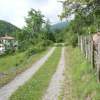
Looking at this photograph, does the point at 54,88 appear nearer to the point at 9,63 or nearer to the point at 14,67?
the point at 14,67

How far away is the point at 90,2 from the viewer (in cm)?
2109

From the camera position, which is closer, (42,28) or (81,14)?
(81,14)

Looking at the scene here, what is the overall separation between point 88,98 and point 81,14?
485 inches

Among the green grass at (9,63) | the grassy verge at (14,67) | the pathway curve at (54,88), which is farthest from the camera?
the green grass at (9,63)

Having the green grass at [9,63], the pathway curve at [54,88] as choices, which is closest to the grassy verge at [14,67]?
the green grass at [9,63]

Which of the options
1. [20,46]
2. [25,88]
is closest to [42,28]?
[20,46]

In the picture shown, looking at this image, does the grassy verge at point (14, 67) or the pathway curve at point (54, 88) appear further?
the grassy verge at point (14, 67)

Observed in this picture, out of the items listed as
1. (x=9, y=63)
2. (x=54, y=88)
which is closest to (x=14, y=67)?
(x=9, y=63)

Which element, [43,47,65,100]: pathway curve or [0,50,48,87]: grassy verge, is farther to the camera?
[0,50,48,87]: grassy verge

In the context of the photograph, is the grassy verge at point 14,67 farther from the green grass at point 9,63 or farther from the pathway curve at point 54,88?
the pathway curve at point 54,88

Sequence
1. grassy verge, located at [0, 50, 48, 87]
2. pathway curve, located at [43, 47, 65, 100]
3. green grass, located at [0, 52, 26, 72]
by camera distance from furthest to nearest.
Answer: green grass, located at [0, 52, 26, 72] < grassy verge, located at [0, 50, 48, 87] < pathway curve, located at [43, 47, 65, 100]

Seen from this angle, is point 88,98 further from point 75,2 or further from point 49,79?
point 75,2

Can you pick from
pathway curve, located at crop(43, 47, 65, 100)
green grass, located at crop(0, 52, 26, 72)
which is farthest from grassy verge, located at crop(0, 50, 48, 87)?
pathway curve, located at crop(43, 47, 65, 100)

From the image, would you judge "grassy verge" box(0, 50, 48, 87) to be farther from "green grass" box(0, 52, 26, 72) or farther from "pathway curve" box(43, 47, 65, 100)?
"pathway curve" box(43, 47, 65, 100)
